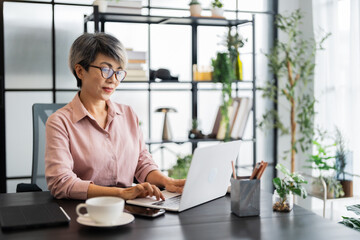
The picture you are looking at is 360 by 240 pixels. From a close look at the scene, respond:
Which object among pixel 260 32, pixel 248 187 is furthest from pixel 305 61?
pixel 248 187

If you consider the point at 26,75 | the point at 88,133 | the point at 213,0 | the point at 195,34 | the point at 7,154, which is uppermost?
the point at 213,0

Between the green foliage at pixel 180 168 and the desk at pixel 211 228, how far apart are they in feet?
7.21

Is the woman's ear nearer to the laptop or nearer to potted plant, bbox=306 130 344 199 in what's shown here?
the laptop

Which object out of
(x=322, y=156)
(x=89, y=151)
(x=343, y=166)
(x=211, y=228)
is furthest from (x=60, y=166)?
(x=322, y=156)

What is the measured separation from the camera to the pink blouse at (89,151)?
6.36 ft

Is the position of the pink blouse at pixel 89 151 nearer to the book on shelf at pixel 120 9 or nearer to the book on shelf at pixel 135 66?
the book on shelf at pixel 135 66

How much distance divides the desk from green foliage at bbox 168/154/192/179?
7.21 feet

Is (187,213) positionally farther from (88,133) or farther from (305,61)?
(305,61)

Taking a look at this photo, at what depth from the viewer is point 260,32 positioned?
4.71 m

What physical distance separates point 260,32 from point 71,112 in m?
2.95

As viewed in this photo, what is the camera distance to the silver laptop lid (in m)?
1.63

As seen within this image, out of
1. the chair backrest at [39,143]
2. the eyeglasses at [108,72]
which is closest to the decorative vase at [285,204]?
the eyeglasses at [108,72]

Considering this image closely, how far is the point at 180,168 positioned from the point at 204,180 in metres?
2.24

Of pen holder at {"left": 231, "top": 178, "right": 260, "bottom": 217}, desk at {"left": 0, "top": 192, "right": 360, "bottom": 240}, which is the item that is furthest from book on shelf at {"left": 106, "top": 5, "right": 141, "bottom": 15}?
pen holder at {"left": 231, "top": 178, "right": 260, "bottom": 217}
